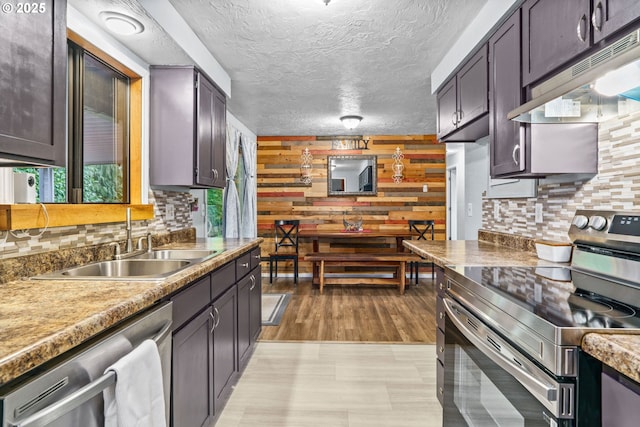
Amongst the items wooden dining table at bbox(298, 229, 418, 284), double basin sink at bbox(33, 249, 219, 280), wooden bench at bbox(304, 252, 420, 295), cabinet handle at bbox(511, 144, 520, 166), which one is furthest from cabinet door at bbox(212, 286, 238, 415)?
wooden dining table at bbox(298, 229, 418, 284)

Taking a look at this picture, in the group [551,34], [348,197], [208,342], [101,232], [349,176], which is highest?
[551,34]

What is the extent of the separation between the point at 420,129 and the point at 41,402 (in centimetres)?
561

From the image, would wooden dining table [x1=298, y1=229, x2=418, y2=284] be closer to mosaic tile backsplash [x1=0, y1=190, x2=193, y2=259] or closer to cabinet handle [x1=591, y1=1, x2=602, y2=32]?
mosaic tile backsplash [x1=0, y1=190, x2=193, y2=259]

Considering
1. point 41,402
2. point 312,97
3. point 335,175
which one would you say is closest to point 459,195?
point 335,175

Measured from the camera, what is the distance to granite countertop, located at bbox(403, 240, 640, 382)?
705 millimetres

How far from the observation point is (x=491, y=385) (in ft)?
3.87

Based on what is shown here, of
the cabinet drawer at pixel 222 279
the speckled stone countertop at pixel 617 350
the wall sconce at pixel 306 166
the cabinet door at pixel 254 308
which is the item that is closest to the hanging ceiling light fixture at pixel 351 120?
the wall sconce at pixel 306 166

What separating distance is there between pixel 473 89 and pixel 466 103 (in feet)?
0.42

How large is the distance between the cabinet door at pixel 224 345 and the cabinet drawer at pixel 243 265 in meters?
0.13

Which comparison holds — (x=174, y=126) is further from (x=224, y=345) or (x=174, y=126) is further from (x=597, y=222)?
(x=597, y=222)

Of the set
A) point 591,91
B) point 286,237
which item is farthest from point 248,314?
point 286,237

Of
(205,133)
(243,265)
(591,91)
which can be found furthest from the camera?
(205,133)

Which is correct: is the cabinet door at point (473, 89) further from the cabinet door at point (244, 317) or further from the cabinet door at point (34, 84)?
the cabinet door at point (34, 84)

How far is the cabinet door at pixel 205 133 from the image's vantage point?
8.99 feet
